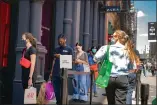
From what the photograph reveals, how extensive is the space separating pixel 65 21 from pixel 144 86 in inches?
296

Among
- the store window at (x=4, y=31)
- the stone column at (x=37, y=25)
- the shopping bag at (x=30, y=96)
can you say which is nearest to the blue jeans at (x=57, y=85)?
the stone column at (x=37, y=25)

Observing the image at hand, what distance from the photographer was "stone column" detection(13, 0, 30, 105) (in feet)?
27.4

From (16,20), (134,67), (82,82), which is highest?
(16,20)

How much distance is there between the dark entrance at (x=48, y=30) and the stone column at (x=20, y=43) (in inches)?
116

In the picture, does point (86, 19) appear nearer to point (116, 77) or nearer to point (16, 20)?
point (16, 20)

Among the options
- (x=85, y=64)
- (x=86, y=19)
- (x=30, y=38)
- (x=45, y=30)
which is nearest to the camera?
(x=30, y=38)

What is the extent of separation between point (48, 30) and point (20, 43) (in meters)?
3.65

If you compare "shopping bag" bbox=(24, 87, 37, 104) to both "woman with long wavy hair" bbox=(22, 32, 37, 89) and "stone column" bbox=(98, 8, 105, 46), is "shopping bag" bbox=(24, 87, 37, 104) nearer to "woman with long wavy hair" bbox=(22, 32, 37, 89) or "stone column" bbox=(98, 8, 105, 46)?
"woman with long wavy hair" bbox=(22, 32, 37, 89)

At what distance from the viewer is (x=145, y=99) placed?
213 inches

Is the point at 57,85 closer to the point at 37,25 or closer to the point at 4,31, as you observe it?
the point at 37,25

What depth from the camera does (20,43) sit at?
876cm

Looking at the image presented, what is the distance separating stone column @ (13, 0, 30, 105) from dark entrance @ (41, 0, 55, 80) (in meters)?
2.94

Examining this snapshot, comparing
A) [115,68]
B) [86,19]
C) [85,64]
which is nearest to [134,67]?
[115,68]

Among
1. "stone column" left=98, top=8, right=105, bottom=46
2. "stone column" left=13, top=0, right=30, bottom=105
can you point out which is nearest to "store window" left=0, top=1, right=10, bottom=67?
"stone column" left=13, top=0, right=30, bottom=105
